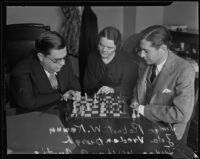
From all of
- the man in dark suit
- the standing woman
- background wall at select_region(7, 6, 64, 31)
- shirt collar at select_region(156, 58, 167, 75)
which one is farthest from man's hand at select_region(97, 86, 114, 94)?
background wall at select_region(7, 6, 64, 31)

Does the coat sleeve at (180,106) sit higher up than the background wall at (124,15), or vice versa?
the background wall at (124,15)

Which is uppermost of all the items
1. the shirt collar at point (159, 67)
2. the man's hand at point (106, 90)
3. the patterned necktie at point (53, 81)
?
the shirt collar at point (159, 67)

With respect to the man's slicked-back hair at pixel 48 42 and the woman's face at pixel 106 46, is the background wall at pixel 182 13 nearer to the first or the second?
the woman's face at pixel 106 46

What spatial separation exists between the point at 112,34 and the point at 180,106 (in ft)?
1.34

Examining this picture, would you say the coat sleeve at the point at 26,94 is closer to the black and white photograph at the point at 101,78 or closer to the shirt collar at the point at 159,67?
the black and white photograph at the point at 101,78

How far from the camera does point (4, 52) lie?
121 cm

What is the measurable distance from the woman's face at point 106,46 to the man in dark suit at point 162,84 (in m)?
0.12

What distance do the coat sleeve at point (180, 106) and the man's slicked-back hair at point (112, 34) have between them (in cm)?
28

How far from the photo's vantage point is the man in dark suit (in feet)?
3.90

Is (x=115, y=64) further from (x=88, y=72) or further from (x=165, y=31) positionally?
(x=165, y=31)

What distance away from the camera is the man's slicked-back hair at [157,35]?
1201 millimetres

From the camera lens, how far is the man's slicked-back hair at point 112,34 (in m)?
1.20

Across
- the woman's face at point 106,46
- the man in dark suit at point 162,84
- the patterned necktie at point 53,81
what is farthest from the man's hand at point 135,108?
the patterned necktie at point 53,81

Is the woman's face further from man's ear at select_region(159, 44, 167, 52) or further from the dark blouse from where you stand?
man's ear at select_region(159, 44, 167, 52)
